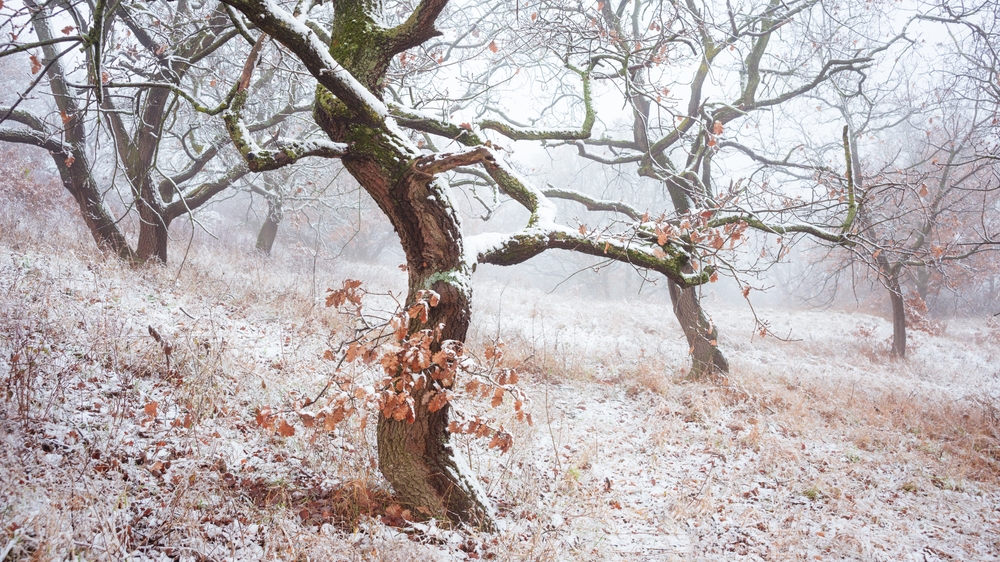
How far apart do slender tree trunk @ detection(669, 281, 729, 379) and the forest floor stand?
1.42ft

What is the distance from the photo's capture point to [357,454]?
3914mm

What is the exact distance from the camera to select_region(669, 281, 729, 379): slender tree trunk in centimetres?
833

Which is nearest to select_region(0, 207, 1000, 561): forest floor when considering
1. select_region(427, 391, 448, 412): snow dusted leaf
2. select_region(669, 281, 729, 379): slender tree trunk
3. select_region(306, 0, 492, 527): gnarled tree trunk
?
select_region(306, 0, 492, 527): gnarled tree trunk

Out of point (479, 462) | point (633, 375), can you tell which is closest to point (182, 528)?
point (479, 462)

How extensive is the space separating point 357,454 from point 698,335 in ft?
21.5

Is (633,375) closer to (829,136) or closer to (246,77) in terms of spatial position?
(246,77)

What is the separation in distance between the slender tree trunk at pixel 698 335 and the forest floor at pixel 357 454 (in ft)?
1.42

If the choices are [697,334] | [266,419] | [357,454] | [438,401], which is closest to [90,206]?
[357,454]

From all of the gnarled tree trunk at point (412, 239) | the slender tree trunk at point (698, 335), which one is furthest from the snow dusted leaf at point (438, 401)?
the slender tree trunk at point (698, 335)

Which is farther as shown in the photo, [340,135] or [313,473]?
[313,473]

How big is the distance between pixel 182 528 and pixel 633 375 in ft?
23.1

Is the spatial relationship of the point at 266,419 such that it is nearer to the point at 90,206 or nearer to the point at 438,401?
the point at 438,401

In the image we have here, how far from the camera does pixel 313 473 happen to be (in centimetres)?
376

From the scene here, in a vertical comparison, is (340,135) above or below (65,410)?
above
